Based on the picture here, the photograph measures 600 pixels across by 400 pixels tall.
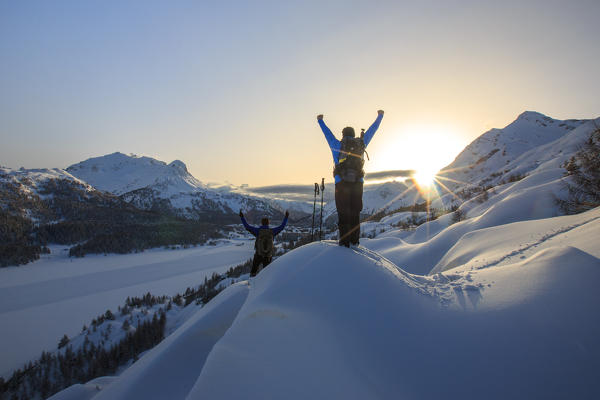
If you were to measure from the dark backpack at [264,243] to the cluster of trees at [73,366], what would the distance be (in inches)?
288

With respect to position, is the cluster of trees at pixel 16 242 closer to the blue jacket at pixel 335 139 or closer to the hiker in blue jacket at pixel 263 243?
the hiker in blue jacket at pixel 263 243

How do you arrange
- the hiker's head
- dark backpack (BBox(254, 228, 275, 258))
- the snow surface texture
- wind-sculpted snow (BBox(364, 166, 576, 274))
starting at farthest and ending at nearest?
wind-sculpted snow (BBox(364, 166, 576, 274)) < dark backpack (BBox(254, 228, 275, 258)) < the hiker's head < the snow surface texture

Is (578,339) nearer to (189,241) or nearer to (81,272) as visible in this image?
(81,272)

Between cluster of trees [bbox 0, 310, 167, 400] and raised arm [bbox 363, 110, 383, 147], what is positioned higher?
raised arm [bbox 363, 110, 383, 147]

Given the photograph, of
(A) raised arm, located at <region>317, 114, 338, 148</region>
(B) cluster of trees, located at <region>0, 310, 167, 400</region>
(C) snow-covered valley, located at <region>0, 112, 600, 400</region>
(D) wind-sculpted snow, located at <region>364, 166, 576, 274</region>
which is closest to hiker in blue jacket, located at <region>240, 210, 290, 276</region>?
(C) snow-covered valley, located at <region>0, 112, 600, 400</region>

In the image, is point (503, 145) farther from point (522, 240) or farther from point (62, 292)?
point (62, 292)

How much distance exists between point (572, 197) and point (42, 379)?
20802 millimetres

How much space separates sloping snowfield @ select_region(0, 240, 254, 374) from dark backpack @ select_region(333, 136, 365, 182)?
1788 cm

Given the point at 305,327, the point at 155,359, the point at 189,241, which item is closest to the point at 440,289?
the point at 305,327

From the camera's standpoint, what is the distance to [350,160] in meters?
4.53

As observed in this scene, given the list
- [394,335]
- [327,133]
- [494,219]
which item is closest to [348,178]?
[327,133]

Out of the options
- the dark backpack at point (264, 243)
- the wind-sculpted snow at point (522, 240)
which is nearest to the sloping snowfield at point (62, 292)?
the dark backpack at point (264, 243)

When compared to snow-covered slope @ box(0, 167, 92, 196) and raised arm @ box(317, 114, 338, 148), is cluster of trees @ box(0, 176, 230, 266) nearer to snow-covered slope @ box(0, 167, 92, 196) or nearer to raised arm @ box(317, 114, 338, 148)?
snow-covered slope @ box(0, 167, 92, 196)

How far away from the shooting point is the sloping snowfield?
14227 millimetres
